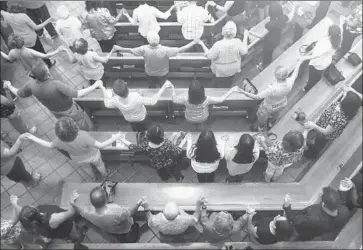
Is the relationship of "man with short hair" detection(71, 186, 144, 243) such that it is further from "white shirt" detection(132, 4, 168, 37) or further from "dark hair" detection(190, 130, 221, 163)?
"white shirt" detection(132, 4, 168, 37)

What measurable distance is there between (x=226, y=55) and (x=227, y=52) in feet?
0.23

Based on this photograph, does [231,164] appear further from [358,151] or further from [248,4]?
[248,4]

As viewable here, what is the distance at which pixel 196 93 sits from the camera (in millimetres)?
4508

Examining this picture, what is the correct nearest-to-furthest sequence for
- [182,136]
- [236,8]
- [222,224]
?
[222,224]
[182,136]
[236,8]

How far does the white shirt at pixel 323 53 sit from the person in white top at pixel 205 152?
2.34m

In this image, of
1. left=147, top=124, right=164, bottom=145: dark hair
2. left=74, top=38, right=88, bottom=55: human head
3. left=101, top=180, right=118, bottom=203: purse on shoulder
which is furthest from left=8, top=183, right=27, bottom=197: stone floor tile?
left=147, top=124, right=164, bottom=145: dark hair

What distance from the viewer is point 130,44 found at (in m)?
7.25

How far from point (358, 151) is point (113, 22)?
4985 mm

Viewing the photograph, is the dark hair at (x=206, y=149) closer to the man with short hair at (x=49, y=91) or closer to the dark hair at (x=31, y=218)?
the man with short hair at (x=49, y=91)

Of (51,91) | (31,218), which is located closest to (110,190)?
(31,218)

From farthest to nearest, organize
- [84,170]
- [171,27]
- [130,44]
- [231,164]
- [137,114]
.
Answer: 1. [130,44]
2. [171,27]
3. [84,170]
4. [137,114]
5. [231,164]

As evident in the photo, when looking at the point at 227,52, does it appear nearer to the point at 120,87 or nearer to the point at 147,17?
the point at 147,17

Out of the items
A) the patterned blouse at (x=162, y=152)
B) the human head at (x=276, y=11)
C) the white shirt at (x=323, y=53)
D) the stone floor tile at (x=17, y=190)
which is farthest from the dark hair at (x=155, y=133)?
the human head at (x=276, y=11)

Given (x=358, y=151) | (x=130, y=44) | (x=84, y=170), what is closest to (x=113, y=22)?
(x=130, y=44)
